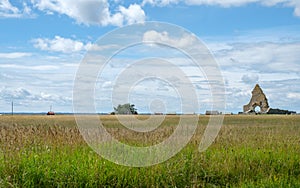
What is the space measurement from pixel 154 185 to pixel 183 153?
229cm

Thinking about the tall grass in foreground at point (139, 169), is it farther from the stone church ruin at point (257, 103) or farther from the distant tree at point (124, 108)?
the stone church ruin at point (257, 103)

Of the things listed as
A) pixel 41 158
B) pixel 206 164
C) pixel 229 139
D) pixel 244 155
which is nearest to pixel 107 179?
pixel 41 158

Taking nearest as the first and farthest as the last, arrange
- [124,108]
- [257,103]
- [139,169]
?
[139,169]
[124,108]
[257,103]

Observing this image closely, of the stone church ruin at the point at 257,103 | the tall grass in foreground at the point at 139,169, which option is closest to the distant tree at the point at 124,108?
the tall grass in foreground at the point at 139,169

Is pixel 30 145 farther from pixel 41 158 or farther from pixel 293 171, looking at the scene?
pixel 293 171

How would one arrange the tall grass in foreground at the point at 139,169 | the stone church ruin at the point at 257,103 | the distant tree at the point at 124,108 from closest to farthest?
the tall grass in foreground at the point at 139,169 → the distant tree at the point at 124,108 → the stone church ruin at the point at 257,103

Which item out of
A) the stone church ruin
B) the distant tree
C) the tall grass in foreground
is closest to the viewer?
the tall grass in foreground

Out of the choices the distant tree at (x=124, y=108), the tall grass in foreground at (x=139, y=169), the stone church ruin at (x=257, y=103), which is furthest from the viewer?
the stone church ruin at (x=257, y=103)

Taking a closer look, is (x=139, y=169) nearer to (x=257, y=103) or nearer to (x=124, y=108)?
(x=124, y=108)

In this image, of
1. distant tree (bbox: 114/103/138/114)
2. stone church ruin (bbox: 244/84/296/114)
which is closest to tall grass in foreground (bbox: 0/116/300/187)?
distant tree (bbox: 114/103/138/114)

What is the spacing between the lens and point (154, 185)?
8.83 m

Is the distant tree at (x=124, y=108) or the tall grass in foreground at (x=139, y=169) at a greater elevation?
the distant tree at (x=124, y=108)

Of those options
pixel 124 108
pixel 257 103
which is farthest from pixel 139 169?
pixel 257 103

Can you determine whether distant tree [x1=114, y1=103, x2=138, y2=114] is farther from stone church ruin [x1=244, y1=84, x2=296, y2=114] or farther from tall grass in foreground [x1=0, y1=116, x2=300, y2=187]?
stone church ruin [x1=244, y1=84, x2=296, y2=114]
